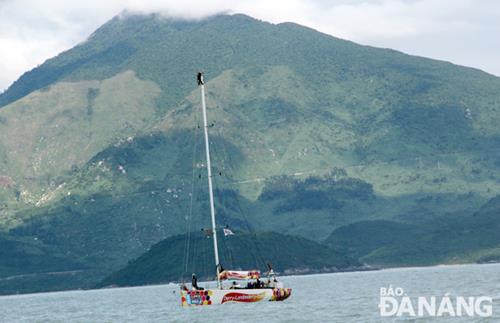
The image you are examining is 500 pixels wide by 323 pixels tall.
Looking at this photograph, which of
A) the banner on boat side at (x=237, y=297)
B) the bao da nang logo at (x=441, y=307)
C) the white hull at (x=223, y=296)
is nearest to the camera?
the bao da nang logo at (x=441, y=307)

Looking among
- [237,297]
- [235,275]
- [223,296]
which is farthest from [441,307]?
[223,296]

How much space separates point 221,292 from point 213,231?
13.9 meters

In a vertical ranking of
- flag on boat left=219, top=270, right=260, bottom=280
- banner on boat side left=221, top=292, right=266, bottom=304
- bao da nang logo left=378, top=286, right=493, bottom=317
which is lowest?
bao da nang logo left=378, top=286, right=493, bottom=317

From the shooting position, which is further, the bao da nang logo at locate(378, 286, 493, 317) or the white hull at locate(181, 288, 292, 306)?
the white hull at locate(181, 288, 292, 306)

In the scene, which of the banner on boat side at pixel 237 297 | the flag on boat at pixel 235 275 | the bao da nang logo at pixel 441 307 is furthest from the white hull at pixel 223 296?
the bao da nang logo at pixel 441 307

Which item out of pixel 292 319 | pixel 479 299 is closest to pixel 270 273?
pixel 292 319

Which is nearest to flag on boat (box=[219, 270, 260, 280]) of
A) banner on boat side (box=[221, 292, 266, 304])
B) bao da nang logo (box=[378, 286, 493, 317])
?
banner on boat side (box=[221, 292, 266, 304])

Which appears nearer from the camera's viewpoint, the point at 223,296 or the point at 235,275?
the point at 235,275

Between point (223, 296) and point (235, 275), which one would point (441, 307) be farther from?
point (223, 296)

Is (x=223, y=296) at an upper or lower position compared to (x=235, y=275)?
lower

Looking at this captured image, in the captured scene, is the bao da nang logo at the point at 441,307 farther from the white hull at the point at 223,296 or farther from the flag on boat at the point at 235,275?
the flag on boat at the point at 235,275

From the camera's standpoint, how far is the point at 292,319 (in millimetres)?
168500

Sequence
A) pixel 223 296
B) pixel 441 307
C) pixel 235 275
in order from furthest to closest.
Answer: pixel 223 296
pixel 235 275
pixel 441 307

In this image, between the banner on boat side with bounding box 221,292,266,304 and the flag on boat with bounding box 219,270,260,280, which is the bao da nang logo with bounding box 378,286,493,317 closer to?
the flag on boat with bounding box 219,270,260,280
